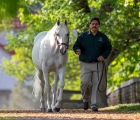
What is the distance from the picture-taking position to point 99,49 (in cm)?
1355

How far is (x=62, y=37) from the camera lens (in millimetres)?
13328

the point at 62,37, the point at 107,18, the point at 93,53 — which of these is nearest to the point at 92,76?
the point at 93,53

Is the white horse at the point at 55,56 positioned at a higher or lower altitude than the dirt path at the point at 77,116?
higher

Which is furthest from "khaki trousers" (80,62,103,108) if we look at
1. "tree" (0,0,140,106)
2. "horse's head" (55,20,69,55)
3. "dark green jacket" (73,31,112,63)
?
"tree" (0,0,140,106)

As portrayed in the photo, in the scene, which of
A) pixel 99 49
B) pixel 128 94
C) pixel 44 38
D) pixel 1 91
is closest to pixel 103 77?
pixel 99 49

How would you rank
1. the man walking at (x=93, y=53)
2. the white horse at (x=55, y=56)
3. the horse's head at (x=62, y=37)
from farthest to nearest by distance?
1. the man walking at (x=93, y=53)
2. the white horse at (x=55, y=56)
3. the horse's head at (x=62, y=37)

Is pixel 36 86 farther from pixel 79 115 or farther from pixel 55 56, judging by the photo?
pixel 79 115

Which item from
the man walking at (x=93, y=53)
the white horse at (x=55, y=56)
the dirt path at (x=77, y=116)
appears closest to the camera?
the dirt path at (x=77, y=116)

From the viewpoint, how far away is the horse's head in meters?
13.2

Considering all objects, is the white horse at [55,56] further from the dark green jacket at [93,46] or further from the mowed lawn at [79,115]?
the mowed lawn at [79,115]

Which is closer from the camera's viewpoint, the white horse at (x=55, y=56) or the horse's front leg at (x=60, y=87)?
the white horse at (x=55, y=56)

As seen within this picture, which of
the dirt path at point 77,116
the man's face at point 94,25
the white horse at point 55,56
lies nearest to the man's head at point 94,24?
the man's face at point 94,25

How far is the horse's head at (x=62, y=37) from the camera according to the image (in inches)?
520

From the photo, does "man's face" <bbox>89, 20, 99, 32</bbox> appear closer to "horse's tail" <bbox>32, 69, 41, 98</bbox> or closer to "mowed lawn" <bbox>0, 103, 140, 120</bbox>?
"mowed lawn" <bbox>0, 103, 140, 120</bbox>
